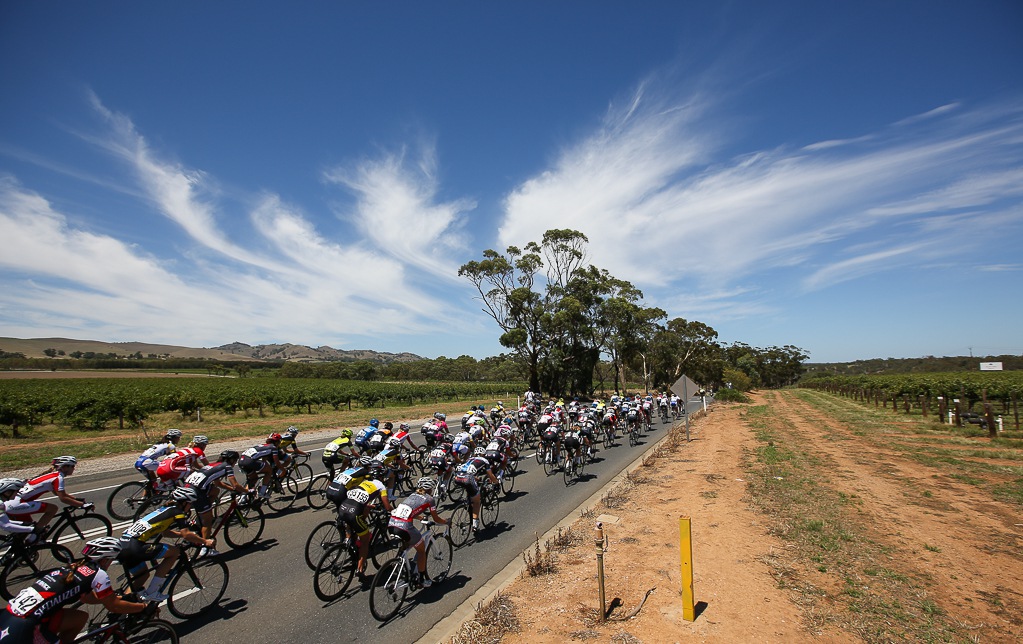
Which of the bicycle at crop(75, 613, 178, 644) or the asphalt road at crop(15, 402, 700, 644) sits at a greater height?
the bicycle at crop(75, 613, 178, 644)

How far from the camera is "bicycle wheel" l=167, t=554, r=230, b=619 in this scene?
208 inches

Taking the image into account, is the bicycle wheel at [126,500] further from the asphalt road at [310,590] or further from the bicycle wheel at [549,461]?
the bicycle wheel at [549,461]

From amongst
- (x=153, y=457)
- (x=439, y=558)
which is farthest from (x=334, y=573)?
(x=153, y=457)

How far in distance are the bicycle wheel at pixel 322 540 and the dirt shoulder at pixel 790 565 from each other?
2.49 m

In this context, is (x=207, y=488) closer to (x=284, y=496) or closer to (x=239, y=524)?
(x=239, y=524)

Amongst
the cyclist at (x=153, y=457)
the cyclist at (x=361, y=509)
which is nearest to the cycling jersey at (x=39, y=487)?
the cyclist at (x=153, y=457)

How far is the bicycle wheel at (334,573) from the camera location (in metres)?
5.54

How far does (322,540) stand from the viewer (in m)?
6.36

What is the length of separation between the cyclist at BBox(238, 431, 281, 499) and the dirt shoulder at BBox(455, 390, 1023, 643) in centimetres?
542

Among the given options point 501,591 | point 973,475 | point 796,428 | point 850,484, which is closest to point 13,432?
point 501,591

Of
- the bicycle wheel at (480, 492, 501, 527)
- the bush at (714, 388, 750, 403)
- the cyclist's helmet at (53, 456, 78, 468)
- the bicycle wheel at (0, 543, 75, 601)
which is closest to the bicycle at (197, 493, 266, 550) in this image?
the bicycle wheel at (0, 543, 75, 601)

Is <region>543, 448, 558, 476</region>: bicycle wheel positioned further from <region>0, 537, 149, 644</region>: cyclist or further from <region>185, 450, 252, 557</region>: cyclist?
<region>0, 537, 149, 644</region>: cyclist

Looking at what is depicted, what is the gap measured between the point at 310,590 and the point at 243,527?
2308 mm

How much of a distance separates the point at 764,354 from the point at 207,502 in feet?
354
